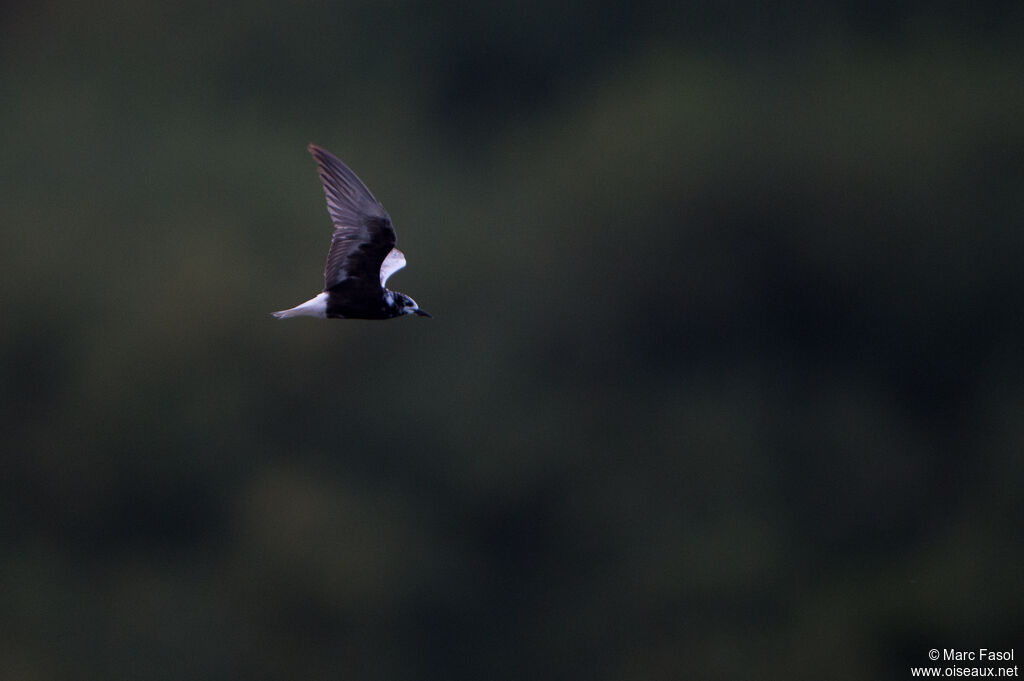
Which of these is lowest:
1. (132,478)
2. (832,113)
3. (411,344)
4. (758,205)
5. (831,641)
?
(831,641)

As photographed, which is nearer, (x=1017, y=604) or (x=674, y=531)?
(x=1017, y=604)

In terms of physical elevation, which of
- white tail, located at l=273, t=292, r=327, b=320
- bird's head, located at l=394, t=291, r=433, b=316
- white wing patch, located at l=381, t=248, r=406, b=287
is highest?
white wing patch, located at l=381, t=248, r=406, b=287

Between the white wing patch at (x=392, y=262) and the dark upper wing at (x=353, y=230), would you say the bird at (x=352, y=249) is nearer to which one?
the dark upper wing at (x=353, y=230)

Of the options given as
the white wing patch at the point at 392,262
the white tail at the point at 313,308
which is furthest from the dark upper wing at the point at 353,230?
the white wing patch at the point at 392,262

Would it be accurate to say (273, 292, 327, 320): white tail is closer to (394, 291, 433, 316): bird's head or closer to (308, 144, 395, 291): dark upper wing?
(308, 144, 395, 291): dark upper wing

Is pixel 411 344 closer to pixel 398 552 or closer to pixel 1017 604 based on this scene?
pixel 398 552

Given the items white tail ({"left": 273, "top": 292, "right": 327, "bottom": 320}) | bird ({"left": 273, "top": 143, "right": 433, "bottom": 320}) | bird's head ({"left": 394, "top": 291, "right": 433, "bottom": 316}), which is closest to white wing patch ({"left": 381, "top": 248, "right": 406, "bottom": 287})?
bird's head ({"left": 394, "top": 291, "right": 433, "bottom": 316})

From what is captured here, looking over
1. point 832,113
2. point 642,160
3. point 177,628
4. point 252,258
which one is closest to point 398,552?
point 177,628

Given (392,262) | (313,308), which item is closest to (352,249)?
(313,308)

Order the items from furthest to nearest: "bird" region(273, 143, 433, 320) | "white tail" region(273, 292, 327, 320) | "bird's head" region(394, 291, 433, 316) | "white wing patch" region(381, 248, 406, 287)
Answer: "white wing patch" region(381, 248, 406, 287) < "bird's head" region(394, 291, 433, 316) < "bird" region(273, 143, 433, 320) < "white tail" region(273, 292, 327, 320)
